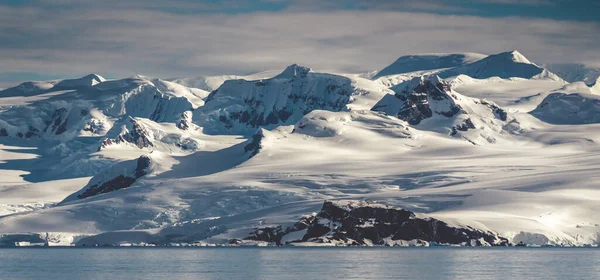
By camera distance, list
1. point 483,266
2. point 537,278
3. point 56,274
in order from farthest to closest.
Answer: point 483,266 → point 56,274 → point 537,278

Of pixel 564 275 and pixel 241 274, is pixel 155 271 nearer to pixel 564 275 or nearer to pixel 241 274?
pixel 241 274

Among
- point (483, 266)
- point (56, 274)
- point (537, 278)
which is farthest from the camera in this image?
point (483, 266)

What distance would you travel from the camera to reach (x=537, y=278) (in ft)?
561

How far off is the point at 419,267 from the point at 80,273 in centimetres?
5170

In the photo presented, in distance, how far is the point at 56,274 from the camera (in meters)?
184

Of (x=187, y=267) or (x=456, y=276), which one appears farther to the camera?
(x=187, y=267)

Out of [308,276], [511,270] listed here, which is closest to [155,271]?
[308,276]

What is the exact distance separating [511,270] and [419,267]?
590 inches

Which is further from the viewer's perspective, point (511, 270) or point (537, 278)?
point (511, 270)

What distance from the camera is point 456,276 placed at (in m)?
176

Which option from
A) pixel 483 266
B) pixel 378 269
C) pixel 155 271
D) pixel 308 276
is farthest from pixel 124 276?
pixel 483 266

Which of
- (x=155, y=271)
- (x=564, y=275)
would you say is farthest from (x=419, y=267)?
(x=155, y=271)

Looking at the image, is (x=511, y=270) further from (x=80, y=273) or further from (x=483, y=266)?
(x=80, y=273)

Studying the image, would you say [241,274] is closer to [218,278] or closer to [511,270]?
[218,278]
